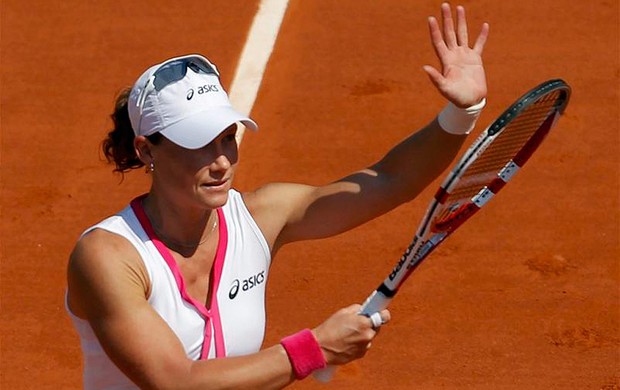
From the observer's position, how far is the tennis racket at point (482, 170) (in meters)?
3.83

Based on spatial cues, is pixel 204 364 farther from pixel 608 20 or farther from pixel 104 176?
pixel 608 20

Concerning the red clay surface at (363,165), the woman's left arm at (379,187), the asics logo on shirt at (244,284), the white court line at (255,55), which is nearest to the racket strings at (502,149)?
the woman's left arm at (379,187)

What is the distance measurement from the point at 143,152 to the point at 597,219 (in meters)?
4.44

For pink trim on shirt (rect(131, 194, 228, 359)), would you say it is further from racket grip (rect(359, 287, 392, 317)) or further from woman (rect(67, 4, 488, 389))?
racket grip (rect(359, 287, 392, 317))

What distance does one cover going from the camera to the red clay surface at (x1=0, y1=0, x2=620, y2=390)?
6578mm

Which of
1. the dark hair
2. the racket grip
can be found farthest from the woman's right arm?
the dark hair

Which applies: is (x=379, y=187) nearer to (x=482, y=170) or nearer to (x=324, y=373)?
(x=482, y=170)

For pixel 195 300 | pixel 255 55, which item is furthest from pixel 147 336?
pixel 255 55

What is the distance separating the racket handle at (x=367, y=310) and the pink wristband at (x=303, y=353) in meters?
0.08

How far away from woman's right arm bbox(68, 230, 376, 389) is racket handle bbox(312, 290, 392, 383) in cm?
8

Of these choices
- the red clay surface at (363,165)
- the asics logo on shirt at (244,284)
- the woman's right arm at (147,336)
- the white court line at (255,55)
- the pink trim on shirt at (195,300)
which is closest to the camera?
the woman's right arm at (147,336)

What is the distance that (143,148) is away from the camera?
3.71 m

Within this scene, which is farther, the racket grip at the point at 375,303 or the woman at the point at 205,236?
the racket grip at the point at 375,303

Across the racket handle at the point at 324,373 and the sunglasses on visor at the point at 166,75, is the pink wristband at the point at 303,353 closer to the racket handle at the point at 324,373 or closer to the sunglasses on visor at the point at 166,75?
the racket handle at the point at 324,373
